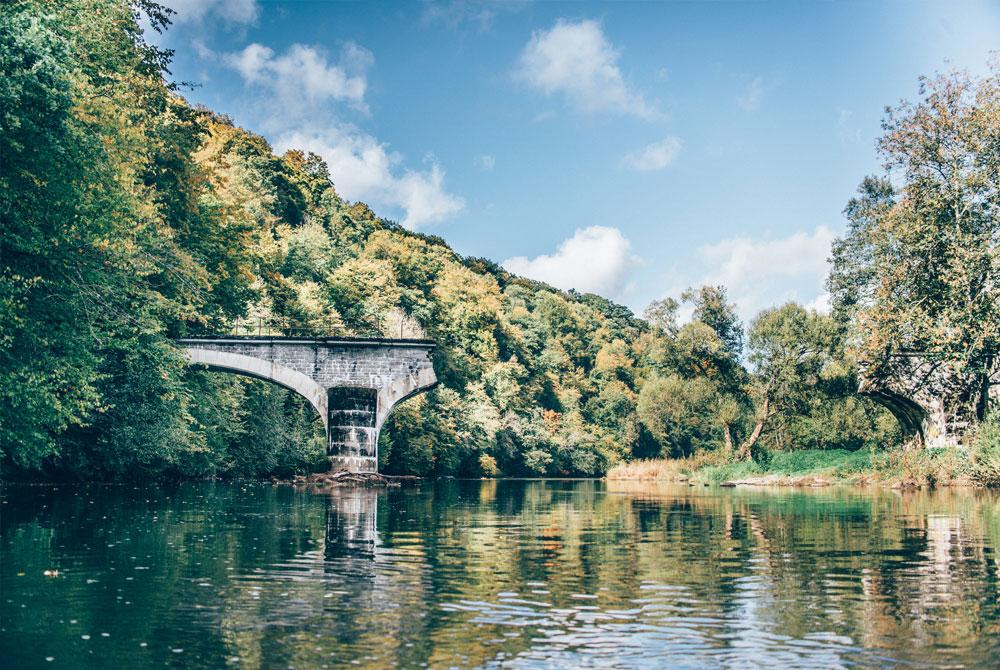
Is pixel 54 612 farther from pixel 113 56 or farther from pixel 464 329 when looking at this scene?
pixel 464 329

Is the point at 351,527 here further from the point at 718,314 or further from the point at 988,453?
the point at 718,314

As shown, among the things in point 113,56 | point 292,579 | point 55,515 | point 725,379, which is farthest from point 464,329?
point 292,579

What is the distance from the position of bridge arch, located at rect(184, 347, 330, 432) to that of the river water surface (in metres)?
19.0

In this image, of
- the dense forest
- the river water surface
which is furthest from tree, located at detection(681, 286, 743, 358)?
the river water surface

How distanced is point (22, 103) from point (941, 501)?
24380 mm

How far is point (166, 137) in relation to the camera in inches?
1283

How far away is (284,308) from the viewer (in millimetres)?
49781

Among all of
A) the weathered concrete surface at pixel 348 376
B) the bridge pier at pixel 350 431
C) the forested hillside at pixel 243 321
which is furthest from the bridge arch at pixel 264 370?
the forested hillside at pixel 243 321

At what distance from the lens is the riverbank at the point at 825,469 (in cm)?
3669

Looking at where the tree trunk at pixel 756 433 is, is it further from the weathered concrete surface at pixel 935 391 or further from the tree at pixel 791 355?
the weathered concrete surface at pixel 935 391

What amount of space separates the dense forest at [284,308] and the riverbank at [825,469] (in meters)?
2.67

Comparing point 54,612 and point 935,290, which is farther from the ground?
point 935,290

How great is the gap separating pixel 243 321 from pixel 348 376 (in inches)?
342

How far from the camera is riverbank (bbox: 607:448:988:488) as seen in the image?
1444 inches
